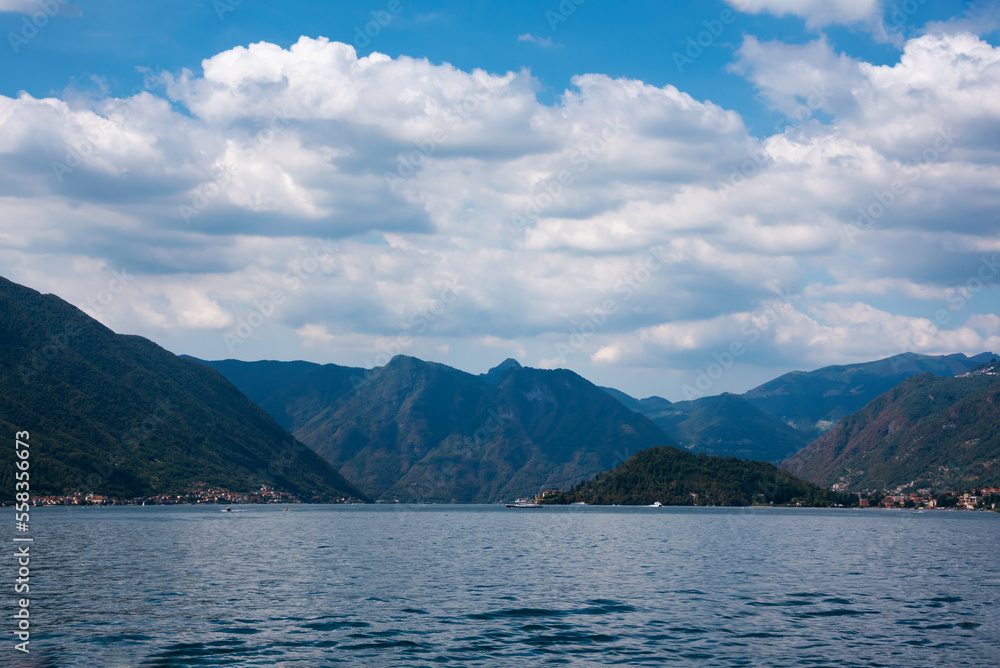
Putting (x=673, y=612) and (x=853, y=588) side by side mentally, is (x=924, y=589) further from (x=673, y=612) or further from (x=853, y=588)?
(x=673, y=612)

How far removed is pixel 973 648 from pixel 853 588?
2761cm

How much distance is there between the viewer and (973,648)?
44.4m

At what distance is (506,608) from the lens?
58250mm

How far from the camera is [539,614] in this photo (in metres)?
55.9

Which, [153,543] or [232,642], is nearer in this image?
[232,642]

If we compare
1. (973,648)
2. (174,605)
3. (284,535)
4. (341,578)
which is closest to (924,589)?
(973,648)

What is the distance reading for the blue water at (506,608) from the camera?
42.7 m

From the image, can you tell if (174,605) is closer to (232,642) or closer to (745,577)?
(232,642)

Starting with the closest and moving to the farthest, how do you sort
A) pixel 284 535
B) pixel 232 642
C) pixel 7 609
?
pixel 232 642, pixel 7 609, pixel 284 535

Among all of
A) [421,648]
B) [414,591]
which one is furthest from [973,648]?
[414,591]

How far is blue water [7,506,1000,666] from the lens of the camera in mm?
42656

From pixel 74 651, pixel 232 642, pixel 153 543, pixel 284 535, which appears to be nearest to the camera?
pixel 74 651

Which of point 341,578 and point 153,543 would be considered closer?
point 341,578

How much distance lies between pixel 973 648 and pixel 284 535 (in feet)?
439
